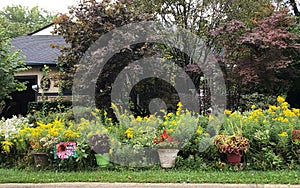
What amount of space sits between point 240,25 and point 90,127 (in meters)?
5.98

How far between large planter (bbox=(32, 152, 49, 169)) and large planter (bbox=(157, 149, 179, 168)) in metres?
1.99

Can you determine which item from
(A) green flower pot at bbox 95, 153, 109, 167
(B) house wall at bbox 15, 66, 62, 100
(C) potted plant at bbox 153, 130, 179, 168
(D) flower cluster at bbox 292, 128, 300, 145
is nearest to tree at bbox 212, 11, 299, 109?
(D) flower cluster at bbox 292, 128, 300, 145

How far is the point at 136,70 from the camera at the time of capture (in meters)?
8.80

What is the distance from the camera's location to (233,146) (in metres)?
5.61

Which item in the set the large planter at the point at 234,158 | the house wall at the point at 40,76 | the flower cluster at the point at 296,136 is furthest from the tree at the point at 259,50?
the house wall at the point at 40,76

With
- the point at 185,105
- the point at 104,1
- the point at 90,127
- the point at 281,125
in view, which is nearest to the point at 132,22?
the point at 104,1

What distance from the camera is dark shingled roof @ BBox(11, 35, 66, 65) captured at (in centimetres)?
1577

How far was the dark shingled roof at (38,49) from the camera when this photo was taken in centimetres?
1577

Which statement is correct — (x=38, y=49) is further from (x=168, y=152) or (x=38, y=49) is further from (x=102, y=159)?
(x=168, y=152)

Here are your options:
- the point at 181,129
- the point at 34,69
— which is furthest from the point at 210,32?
the point at 34,69

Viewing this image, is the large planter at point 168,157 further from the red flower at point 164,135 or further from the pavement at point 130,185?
the pavement at point 130,185

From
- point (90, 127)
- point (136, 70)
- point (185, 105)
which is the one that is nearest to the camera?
point (90, 127)

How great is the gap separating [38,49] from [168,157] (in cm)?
1327

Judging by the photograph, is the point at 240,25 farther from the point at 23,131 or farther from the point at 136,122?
the point at 23,131
